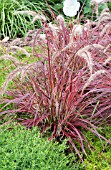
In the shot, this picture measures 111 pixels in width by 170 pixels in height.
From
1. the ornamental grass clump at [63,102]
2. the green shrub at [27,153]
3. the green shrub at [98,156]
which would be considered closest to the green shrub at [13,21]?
the ornamental grass clump at [63,102]

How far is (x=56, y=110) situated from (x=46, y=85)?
0.78ft

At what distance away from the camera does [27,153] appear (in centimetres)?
251

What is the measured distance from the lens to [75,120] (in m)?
3.22

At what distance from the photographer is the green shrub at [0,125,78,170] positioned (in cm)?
245

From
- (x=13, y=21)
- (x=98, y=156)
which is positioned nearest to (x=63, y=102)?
(x=98, y=156)

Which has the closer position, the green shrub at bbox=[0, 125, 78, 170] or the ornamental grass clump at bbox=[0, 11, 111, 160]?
the green shrub at bbox=[0, 125, 78, 170]

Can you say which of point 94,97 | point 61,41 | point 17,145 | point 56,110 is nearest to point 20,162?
point 17,145

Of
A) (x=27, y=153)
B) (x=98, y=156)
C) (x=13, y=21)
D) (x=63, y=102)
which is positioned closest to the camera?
(x=27, y=153)

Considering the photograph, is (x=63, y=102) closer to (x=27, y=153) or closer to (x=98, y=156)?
(x=98, y=156)

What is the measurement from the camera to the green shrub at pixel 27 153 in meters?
2.45

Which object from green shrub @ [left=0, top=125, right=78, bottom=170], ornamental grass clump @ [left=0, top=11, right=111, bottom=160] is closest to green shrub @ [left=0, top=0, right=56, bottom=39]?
ornamental grass clump @ [left=0, top=11, right=111, bottom=160]

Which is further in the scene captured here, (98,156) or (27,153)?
(98,156)

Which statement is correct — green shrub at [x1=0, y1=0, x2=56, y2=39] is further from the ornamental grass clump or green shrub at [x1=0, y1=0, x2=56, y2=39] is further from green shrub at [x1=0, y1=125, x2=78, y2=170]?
green shrub at [x1=0, y1=125, x2=78, y2=170]

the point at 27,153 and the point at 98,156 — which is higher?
the point at 27,153
